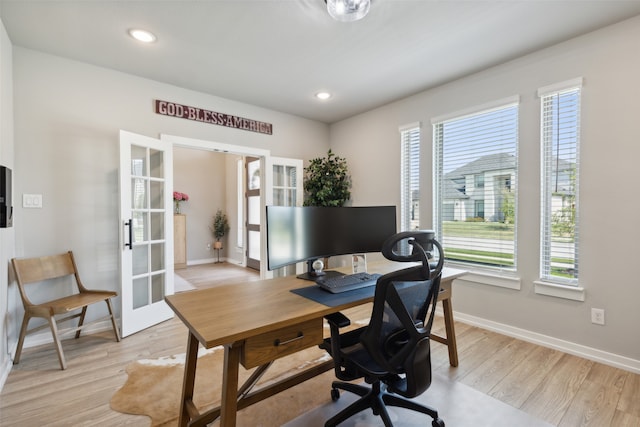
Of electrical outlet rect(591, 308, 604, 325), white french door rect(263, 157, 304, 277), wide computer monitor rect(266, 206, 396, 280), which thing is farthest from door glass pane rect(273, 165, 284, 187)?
electrical outlet rect(591, 308, 604, 325)

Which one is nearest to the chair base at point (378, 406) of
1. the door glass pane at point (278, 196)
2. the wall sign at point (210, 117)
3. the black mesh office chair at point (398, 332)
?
the black mesh office chair at point (398, 332)

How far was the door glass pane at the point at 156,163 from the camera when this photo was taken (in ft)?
10.8

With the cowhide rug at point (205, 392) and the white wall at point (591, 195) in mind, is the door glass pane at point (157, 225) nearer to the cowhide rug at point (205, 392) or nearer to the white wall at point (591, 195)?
the cowhide rug at point (205, 392)

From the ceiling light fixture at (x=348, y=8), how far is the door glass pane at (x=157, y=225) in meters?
2.67

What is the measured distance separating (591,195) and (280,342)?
2.75 m

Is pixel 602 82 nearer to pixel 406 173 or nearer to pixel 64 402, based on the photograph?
pixel 406 173

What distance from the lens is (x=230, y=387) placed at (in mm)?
1211

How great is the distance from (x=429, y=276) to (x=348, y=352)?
607mm

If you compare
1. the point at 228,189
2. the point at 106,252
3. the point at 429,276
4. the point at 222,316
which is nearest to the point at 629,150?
the point at 429,276

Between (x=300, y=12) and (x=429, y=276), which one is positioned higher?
(x=300, y=12)

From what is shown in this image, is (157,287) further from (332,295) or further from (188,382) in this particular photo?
(332,295)

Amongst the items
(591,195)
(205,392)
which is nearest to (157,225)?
(205,392)

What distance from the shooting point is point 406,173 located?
3.90m

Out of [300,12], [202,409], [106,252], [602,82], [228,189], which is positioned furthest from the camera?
[228,189]
